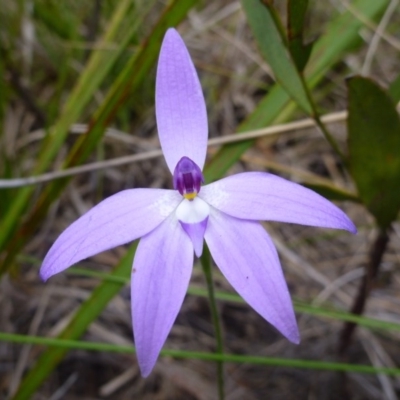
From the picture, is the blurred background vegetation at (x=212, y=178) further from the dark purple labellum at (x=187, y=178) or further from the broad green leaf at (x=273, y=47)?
the dark purple labellum at (x=187, y=178)

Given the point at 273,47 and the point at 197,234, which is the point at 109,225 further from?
the point at 273,47

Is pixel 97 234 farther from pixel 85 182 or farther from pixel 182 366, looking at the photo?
pixel 85 182

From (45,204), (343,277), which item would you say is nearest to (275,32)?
(45,204)

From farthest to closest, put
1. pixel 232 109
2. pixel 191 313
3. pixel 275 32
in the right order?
pixel 232 109
pixel 191 313
pixel 275 32

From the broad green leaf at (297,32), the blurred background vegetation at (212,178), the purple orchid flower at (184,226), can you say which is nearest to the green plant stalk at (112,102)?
the blurred background vegetation at (212,178)

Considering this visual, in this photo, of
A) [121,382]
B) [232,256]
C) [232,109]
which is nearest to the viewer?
[232,256]

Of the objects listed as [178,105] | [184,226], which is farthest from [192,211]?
[178,105]

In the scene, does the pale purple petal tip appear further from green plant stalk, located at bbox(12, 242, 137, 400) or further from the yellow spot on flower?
green plant stalk, located at bbox(12, 242, 137, 400)
